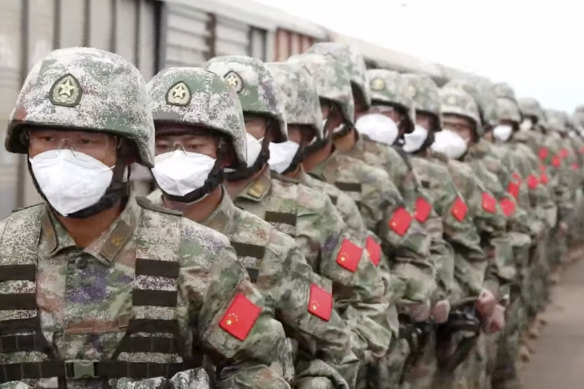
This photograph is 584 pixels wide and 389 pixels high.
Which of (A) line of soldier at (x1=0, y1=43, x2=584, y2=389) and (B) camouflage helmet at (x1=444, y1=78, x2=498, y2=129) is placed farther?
(B) camouflage helmet at (x1=444, y1=78, x2=498, y2=129)

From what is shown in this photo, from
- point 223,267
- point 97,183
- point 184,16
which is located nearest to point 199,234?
point 223,267

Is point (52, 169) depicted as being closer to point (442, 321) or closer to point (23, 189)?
point (23, 189)

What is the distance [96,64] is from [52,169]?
0.33 meters

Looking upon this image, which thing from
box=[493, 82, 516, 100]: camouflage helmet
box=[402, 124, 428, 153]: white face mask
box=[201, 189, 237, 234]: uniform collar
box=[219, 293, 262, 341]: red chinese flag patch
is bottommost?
box=[219, 293, 262, 341]: red chinese flag patch

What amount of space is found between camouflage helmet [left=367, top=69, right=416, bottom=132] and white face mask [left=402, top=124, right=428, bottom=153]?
12.7 inches

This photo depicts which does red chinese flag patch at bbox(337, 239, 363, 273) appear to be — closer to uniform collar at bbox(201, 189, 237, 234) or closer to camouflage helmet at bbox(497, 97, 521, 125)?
uniform collar at bbox(201, 189, 237, 234)

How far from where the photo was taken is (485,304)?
793cm

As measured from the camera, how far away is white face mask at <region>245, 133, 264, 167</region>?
4.43 meters

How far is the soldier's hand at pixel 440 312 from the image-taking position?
700 cm

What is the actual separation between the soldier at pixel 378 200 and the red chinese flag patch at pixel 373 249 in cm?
54

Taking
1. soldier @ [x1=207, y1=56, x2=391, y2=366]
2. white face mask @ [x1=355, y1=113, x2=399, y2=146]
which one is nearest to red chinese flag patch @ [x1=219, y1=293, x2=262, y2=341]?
soldier @ [x1=207, y1=56, x2=391, y2=366]

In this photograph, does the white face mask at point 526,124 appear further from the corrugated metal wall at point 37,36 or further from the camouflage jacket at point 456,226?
the corrugated metal wall at point 37,36

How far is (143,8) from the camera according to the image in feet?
20.8

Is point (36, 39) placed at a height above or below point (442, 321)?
above
